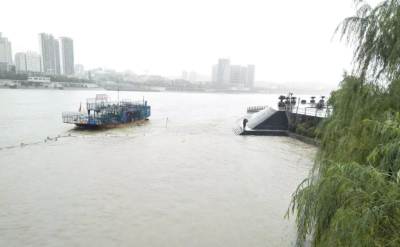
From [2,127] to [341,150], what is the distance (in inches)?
1320

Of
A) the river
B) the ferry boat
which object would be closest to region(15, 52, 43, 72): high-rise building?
the ferry boat

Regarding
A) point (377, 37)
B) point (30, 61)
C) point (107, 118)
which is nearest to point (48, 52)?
point (30, 61)

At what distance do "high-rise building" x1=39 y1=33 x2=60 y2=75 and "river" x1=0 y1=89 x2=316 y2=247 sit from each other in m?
205

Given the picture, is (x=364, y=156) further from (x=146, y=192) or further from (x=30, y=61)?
(x=30, y=61)

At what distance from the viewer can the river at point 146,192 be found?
8.59 metres

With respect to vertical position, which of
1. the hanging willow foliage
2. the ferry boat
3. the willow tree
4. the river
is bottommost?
the river

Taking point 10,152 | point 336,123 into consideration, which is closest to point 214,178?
point 336,123

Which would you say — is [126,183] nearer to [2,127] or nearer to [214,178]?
[214,178]

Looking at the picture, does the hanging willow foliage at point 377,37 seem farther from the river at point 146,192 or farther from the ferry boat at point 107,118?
the ferry boat at point 107,118

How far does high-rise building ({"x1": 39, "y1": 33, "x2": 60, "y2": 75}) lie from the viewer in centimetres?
19138

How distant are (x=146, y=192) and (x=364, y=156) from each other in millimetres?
9518

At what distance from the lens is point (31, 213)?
9766 mm

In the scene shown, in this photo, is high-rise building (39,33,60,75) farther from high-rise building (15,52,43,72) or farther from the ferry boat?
the ferry boat

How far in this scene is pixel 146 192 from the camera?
11883 mm
